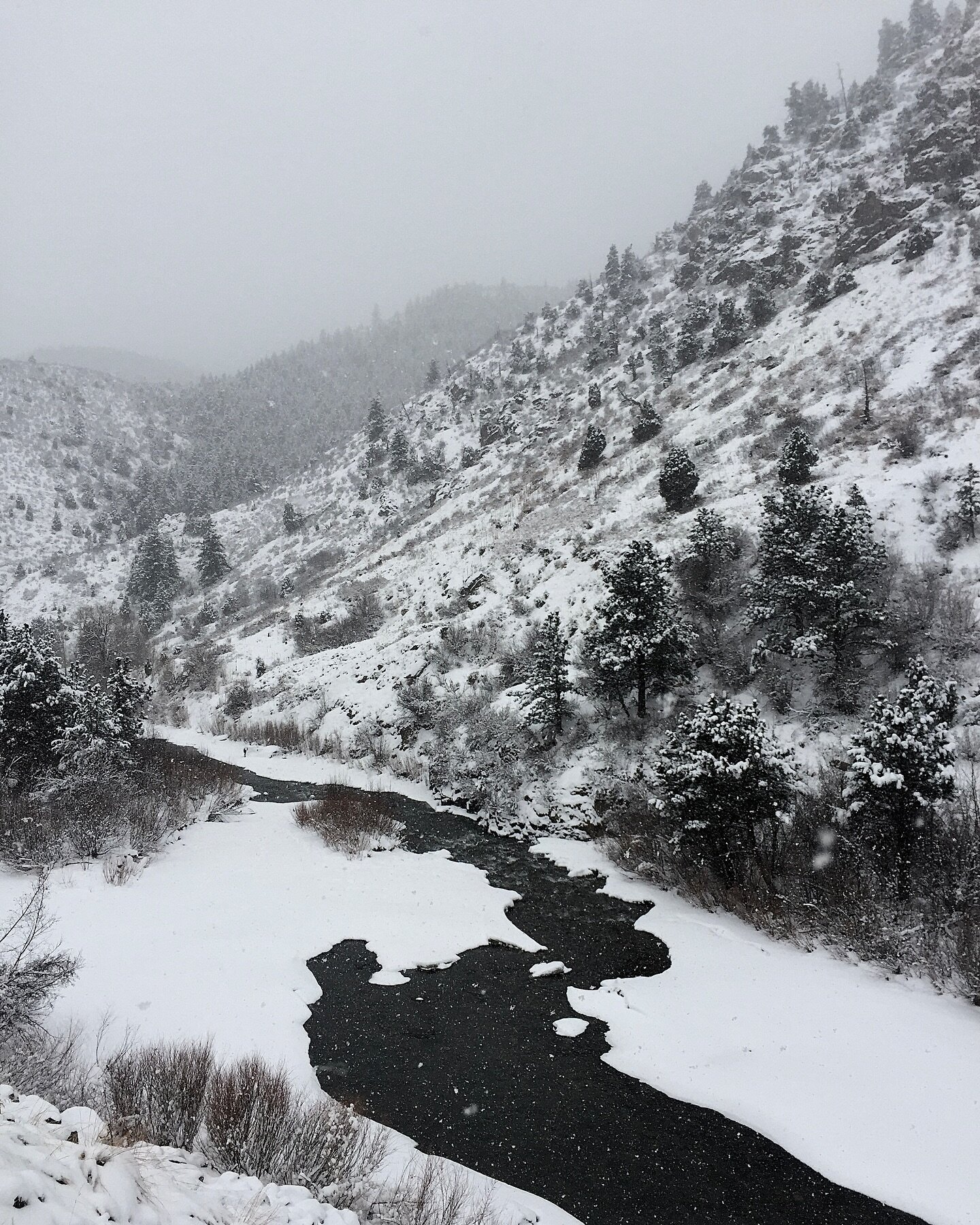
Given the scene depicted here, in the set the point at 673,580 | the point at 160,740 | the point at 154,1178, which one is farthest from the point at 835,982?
the point at 160,740

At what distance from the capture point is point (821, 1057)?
27.6 ft

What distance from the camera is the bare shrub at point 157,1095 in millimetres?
5504

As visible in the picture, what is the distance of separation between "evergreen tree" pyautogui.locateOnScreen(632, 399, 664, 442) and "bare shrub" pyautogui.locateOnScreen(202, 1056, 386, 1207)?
42584 millimetres

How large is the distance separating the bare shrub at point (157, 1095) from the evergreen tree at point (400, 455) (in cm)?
6603

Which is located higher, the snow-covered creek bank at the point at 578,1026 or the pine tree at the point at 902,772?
the pine tree at the point at 902,772

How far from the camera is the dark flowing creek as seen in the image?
22.0 ft

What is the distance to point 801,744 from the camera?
17.3 meters

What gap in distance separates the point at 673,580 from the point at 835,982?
17.1m

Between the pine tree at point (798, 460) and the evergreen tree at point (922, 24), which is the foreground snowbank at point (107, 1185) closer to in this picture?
the pine tree at point (798, 460)

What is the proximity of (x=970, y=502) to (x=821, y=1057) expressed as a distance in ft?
60.3

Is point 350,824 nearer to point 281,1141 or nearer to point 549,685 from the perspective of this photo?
point 549,685

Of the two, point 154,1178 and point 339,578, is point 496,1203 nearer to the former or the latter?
point 154,1178

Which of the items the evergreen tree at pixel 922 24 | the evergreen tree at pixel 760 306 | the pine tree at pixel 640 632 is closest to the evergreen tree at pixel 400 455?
the evergreen tree at pixel 760 306

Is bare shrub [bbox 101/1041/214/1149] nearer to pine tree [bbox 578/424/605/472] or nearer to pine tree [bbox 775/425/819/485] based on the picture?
pine tree [bbox 775/425/819/485]
